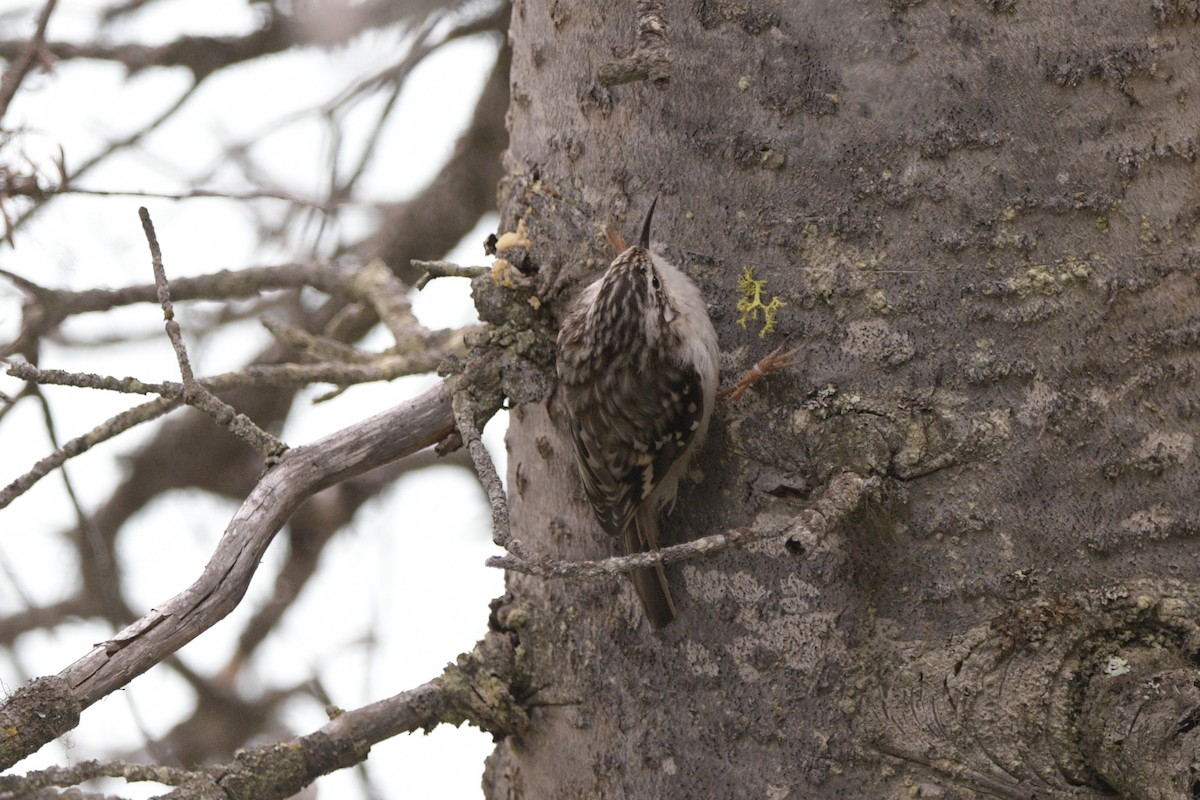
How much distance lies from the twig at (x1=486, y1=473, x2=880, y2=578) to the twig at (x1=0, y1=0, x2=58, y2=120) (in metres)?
1.84

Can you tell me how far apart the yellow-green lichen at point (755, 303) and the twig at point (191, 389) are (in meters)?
0.85

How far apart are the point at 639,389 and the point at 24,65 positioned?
1.64 m

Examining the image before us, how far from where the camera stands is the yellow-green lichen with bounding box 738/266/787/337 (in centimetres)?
204

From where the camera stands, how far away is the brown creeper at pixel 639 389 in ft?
7.44

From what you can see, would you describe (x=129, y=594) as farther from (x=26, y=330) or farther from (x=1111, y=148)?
(x=1111, y=148)

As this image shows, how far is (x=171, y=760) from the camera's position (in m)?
2.88

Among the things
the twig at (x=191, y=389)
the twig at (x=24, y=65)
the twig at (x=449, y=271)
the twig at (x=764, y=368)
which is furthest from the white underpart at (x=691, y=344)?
the twig at (x=24, y=65)

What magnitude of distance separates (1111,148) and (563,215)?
100 cm

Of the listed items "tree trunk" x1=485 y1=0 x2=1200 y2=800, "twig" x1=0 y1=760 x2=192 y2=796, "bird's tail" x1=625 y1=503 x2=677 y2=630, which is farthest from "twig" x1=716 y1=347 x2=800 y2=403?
"twig" x1=0 y1=760 x2=192 y2=796

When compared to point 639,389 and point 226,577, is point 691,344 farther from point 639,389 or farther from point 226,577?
point 226,577

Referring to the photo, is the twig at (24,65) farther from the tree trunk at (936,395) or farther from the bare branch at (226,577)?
the tree trunk at (936,395)

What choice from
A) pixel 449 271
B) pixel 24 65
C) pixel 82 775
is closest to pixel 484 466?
pixel 449 271

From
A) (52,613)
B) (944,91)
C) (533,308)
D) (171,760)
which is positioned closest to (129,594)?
(52,613)

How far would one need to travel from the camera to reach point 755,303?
2068mm
